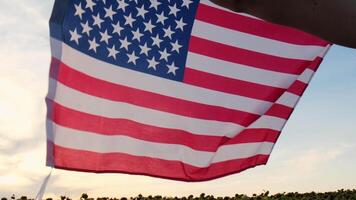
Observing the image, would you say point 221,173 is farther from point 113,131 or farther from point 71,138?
point 71,138

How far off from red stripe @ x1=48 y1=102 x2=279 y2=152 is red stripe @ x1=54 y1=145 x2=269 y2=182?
0.56 ft

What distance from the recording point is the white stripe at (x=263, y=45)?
16.3 feet

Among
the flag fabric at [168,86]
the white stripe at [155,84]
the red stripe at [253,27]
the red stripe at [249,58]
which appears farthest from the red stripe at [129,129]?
the red stripe at [253,27]

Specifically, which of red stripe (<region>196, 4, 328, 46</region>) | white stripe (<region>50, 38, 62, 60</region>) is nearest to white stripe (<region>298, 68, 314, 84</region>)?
red stripe (<region>196, 4, 328, 46</region>)

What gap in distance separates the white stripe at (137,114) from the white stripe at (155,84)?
0.17 m

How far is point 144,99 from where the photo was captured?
15.0 feet

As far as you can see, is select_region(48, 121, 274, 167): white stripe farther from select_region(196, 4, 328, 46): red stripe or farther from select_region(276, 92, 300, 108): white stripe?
select_region(196, 4, 328, 46): red stripe

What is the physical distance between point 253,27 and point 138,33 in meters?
1.06

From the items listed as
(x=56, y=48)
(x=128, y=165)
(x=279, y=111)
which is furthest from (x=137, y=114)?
(x=279, y=111)

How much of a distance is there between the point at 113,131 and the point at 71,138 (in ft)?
1.07

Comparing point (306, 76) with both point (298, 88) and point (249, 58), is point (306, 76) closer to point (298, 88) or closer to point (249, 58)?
point (298, 88)

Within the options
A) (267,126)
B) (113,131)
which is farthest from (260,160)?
(113,131)

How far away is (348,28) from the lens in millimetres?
1103

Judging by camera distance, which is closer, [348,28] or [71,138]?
[348,28]
